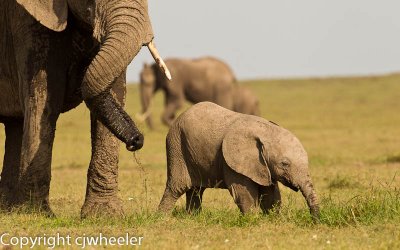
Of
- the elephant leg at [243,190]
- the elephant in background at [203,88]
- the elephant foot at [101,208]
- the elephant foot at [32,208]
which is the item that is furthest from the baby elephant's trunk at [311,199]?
the elephant in background at [203,88]

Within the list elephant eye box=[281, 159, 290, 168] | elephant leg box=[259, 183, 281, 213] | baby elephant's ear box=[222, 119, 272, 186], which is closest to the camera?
elephant eye box=[281, 159, 290, 168]

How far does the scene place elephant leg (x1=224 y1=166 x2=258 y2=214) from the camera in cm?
853

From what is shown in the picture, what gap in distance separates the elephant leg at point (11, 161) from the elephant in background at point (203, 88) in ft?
56.4

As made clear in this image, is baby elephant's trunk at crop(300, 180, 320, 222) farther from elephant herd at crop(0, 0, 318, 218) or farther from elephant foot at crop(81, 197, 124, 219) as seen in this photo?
elephant foot at crop(81, 197, 124, 219)

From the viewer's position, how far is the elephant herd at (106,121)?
7793 mm

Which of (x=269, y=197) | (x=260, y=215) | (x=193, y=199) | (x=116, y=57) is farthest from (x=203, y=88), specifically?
(x=116, y=57)

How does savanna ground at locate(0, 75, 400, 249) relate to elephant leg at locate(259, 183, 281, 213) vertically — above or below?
below

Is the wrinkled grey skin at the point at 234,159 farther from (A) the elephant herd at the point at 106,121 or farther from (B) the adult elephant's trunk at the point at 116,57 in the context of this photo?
(B) the adult elephant's trunk at the point at 116,57

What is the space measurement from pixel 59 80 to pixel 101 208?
4.05 ft

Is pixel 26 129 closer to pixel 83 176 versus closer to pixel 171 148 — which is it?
pixel 171 148

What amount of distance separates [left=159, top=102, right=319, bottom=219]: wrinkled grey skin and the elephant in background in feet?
59.1

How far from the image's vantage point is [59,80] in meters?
8.66

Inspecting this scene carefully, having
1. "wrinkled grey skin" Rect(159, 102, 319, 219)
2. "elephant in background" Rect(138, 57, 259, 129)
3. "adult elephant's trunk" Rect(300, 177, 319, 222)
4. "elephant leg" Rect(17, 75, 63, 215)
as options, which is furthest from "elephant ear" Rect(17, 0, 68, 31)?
"elephant in background" Rect(138, 57, 259, 129)

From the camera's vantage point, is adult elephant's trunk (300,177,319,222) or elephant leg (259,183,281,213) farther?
elephant leg (259,183,281,213)
